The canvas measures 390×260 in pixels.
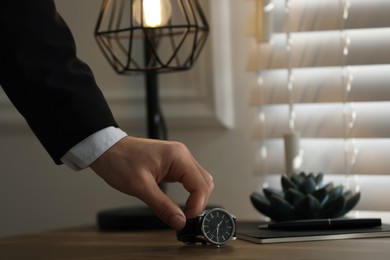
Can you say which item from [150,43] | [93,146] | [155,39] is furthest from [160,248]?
[155,39]

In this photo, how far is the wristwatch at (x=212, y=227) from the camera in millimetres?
1179

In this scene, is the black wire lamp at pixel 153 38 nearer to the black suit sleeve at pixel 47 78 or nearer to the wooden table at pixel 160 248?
the wooden table at pixel 160 248

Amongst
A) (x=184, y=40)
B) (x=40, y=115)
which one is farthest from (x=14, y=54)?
(x=184, y=40)

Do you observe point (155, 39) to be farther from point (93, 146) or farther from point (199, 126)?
point (93, 146)

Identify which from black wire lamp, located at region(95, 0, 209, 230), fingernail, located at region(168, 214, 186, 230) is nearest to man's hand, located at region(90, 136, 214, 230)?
fingernail, located at region(168, 214, 186, 230)

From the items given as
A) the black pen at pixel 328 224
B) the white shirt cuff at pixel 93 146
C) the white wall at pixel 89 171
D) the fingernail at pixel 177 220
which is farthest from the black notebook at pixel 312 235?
the white wall at pixel 89 171

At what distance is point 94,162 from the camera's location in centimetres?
114

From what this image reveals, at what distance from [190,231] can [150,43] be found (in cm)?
48

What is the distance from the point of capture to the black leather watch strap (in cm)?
118

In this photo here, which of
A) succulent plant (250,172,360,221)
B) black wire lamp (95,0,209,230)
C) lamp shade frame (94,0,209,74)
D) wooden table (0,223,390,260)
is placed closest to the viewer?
wooden table (0,223,390,260)

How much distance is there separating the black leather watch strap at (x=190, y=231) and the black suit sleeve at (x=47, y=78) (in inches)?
6.4

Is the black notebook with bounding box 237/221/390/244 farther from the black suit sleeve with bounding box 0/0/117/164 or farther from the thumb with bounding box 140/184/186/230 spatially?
the black suit sleeve with bounding box 0/0/117/164

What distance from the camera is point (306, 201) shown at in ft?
4.41

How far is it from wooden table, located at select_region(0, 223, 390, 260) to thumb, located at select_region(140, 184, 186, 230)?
1.6 inches
